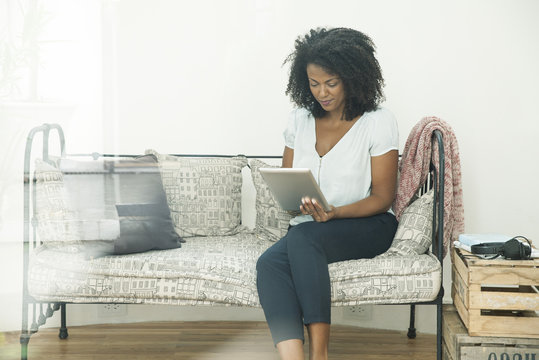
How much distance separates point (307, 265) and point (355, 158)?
0.46 m

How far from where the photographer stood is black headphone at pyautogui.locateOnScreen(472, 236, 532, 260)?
1734 millimetres

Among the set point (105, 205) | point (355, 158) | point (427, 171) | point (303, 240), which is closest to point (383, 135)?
point (355, 158)

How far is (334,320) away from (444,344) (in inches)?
24.6

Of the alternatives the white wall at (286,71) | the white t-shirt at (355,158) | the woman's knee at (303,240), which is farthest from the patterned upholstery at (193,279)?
the white wall at (286,71)

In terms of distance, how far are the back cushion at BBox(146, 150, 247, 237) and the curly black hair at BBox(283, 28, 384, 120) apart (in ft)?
1.86

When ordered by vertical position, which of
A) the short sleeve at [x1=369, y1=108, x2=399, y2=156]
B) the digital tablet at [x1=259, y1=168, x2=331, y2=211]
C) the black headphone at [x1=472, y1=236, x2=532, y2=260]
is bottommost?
the black headphone at [x1=472, y1=236, x2=532, y2=260]

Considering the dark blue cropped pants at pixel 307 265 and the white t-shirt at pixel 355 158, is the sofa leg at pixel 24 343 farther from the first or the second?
the white t-shirt at pixel 355 158

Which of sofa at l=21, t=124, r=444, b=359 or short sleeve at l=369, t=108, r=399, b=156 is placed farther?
short sleeve at l=369, t=108, r=399, b=156

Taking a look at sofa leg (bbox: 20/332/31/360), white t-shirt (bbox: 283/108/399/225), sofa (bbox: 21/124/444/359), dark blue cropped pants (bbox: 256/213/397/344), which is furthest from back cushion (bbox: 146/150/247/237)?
sofa leg (bbox: 20/332/31/360)

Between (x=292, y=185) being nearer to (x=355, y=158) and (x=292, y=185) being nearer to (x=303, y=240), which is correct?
(x=303, y=240)

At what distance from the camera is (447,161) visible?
2.04 m

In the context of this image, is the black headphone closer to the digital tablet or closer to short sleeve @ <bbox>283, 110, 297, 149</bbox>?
the digital tablet

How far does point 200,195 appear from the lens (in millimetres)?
2342

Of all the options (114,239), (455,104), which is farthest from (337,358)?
(455,104)
